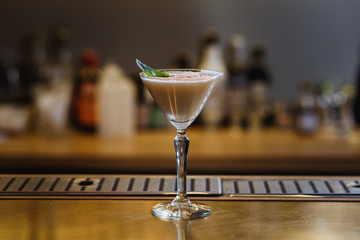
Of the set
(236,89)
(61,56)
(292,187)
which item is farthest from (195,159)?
(61,56)

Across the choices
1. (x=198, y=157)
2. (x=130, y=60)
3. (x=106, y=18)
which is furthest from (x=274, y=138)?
(x=106, y=18)

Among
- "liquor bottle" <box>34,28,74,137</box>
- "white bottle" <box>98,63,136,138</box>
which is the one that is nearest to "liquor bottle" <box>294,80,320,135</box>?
"white bottle" <box>98,63,136,138</box>

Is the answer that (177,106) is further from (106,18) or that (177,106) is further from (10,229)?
(106,18)

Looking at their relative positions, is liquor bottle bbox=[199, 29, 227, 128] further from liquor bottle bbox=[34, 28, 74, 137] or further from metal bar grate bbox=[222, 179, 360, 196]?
metal bar grate bbox=[222, 179, 360, 196]

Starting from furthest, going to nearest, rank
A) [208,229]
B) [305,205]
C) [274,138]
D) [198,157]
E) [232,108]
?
[232,108]
[274,138]
[198,157]
[305,205]
[208,229]

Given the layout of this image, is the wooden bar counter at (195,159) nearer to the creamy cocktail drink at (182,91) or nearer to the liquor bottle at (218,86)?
the liquor bottle at (218,86)

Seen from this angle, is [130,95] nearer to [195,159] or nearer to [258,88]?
[195,159]
